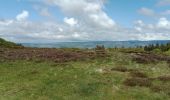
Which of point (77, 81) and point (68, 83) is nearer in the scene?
point (68, 83)

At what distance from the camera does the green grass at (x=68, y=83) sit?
2100 cm

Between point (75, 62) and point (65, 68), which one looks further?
point (75, 62)

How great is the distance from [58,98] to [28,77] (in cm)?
741

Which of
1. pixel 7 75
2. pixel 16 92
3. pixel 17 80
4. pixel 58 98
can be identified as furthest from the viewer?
pixel 7 75

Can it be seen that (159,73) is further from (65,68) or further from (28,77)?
(28,77)

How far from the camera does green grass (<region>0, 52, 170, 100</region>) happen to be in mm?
21000

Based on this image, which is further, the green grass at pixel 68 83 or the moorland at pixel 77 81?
the moorland at pixel 77 81

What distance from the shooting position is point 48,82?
2494 centimetres

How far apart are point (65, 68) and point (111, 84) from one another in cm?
885

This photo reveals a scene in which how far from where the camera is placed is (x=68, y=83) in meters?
24.5

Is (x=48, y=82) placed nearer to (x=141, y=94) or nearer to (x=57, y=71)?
(x=57, y=71)

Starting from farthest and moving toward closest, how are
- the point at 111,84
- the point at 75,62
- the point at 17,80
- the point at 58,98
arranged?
the point at 75,62 < the point at 17,80 < the point at 111,84 < the point at 58,98

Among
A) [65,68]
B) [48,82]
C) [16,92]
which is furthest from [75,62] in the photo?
[16,92]

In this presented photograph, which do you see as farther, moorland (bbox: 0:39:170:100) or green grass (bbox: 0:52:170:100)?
moorland (bbox: 0:39:170:100)
